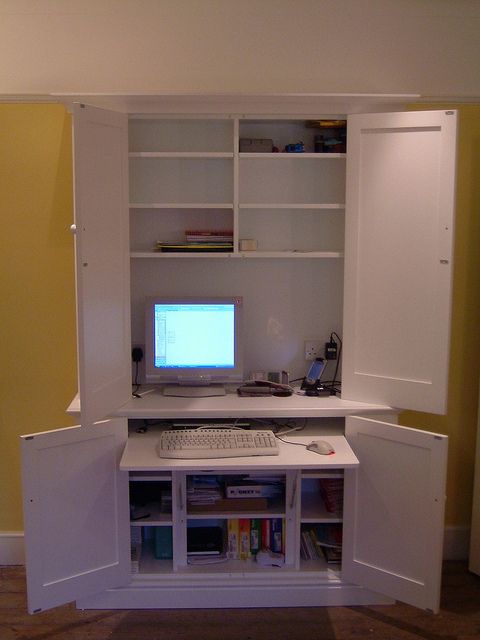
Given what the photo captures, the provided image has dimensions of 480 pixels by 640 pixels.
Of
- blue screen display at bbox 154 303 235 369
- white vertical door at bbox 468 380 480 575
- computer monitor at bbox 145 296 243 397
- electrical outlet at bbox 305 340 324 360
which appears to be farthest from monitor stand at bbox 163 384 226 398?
white vertical door at bbox 468 380 480 575

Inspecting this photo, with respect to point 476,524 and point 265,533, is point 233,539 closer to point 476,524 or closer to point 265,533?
point 265,533

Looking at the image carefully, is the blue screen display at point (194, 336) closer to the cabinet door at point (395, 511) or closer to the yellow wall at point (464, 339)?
the cabinet door at point (395, 511)

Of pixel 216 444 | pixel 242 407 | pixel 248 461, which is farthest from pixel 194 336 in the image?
pixel 248 461

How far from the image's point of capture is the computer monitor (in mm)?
2781

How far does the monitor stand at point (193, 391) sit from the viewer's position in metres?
2.78

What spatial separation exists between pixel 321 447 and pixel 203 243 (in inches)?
42.8

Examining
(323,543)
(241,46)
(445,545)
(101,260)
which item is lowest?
(445,545)

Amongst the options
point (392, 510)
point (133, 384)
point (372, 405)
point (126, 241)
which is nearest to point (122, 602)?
point (133, 384)

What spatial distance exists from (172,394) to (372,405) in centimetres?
92

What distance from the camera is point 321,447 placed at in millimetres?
2438

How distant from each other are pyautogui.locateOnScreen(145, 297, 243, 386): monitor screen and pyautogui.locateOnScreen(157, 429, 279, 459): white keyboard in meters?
0.35

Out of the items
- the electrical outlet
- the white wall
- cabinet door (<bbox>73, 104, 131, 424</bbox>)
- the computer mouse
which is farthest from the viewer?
the electrical outlet

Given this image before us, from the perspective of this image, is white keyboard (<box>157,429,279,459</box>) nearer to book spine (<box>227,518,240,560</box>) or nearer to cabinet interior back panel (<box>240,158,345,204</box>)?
book spine (<box>227,518,240,560</box>)

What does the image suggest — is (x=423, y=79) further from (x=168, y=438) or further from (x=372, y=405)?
(x=168, y=438)
